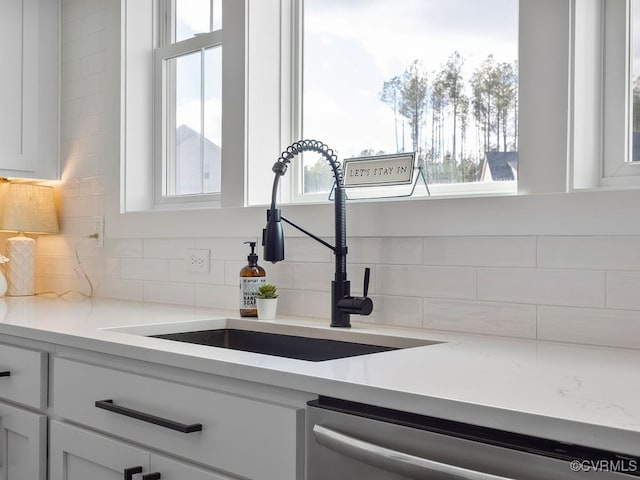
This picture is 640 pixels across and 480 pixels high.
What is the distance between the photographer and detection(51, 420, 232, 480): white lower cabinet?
4.87 feet

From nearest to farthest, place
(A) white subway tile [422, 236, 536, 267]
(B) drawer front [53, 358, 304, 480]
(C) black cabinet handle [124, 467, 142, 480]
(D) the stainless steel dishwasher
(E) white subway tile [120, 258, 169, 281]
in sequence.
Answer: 1. (D) the stainless steel dishwasher
2. (B) drawer front [53, 358, 304, 480]
3. (C) black cabinet handle [124, 467, 142, 480]
4. (A) white subway tile [422, 236, 536, 267]
5. (E) white subway tile [120, 258, 169, 281]

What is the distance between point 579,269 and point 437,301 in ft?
1.29

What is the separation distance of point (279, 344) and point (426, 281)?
0.44 metres

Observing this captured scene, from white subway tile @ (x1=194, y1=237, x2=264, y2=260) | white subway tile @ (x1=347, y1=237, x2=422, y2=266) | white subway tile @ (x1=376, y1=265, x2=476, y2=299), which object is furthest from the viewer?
white subway tile @ (x1=194, y1=237, x2=264, y2=260)

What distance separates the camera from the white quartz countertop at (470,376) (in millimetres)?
951

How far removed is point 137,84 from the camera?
9.80 feet

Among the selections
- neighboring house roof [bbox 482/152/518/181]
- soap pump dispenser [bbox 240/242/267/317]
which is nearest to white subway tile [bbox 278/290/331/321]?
soap pump dispenser [bbox 240/242/267/317]

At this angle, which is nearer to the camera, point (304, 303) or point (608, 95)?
point (608, 95)

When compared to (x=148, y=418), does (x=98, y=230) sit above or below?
above

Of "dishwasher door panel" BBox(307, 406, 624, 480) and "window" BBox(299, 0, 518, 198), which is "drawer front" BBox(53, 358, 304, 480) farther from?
"window" BBox(299, 0, 518, 198)

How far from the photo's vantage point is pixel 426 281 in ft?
6.34

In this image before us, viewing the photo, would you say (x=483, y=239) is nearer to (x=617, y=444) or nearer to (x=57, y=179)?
(x=617, y=444)

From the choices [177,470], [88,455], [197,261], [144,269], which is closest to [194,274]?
[197,261]

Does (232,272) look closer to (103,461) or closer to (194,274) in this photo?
(194,274)
